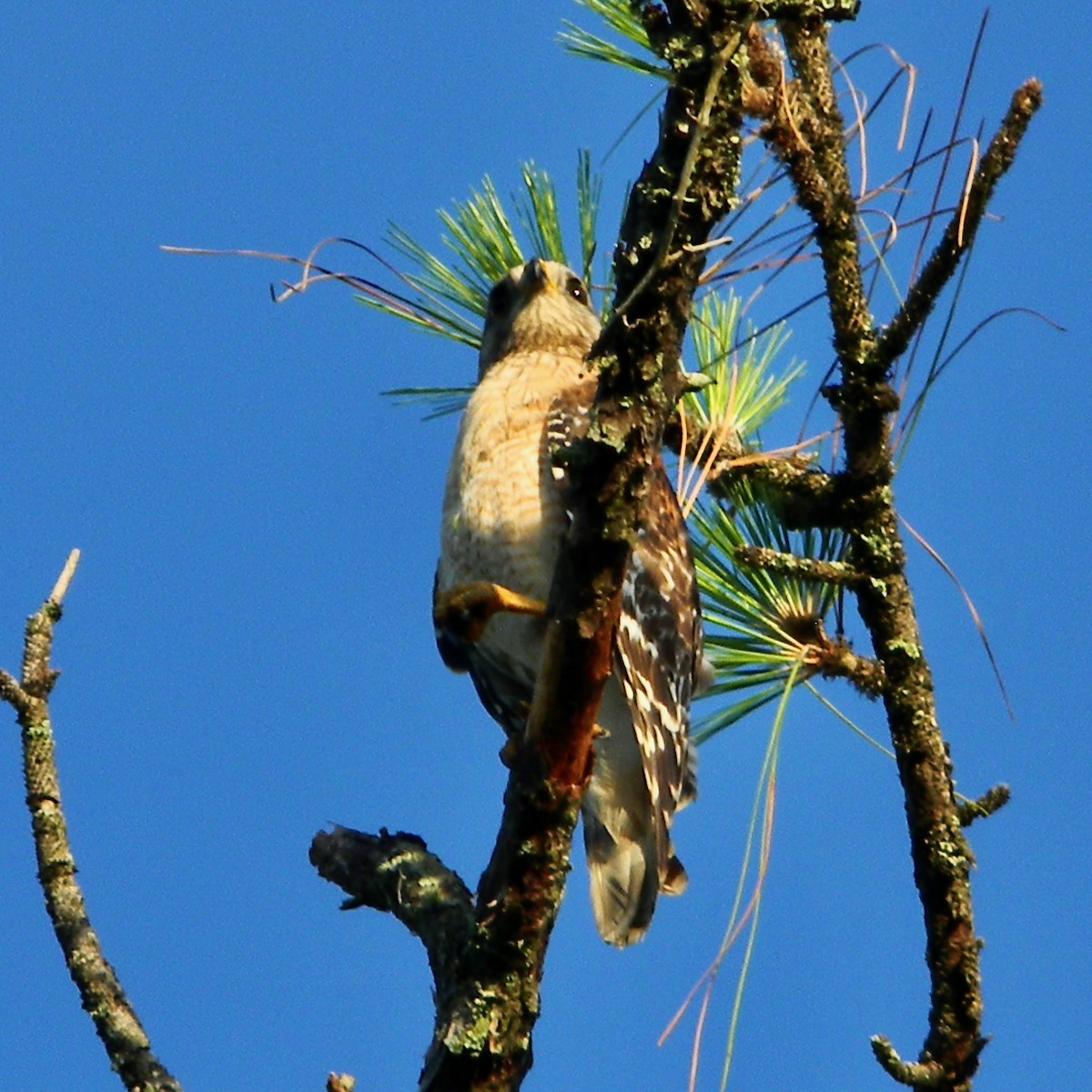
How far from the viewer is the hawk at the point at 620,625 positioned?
14.3ft

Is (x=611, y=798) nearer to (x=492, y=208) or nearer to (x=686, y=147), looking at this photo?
(x=492, y=208)

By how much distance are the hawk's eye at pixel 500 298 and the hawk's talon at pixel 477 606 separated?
138 centimetres

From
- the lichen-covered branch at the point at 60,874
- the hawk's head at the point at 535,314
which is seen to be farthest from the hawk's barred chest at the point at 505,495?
the lichen-covered branch at the point at 60,874

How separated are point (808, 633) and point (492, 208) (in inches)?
72.2

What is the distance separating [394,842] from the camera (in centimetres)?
366

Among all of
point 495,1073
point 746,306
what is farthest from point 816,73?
point 495,1073

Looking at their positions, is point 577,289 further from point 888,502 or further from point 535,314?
point 888,502

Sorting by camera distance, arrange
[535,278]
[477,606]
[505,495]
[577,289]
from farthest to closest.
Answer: [577,289] < [535,278] < [505,495] < [477,606]

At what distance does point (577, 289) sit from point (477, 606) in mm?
1740

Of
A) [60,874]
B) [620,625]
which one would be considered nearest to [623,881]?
[620,625]

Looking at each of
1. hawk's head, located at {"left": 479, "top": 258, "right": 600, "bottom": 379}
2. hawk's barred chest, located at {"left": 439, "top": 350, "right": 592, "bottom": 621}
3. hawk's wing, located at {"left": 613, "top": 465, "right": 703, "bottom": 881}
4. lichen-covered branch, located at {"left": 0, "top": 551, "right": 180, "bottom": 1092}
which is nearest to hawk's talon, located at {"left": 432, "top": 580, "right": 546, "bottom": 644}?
hawk's barred chest, located at {"left": 439, "top": 350, "right": 592, "bottom": 621}

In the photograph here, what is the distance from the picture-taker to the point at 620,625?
165 inches

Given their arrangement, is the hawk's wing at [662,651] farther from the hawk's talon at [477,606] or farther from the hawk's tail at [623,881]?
the hawk's talon at [477,606]

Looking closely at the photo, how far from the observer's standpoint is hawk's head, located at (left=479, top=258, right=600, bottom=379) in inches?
210
